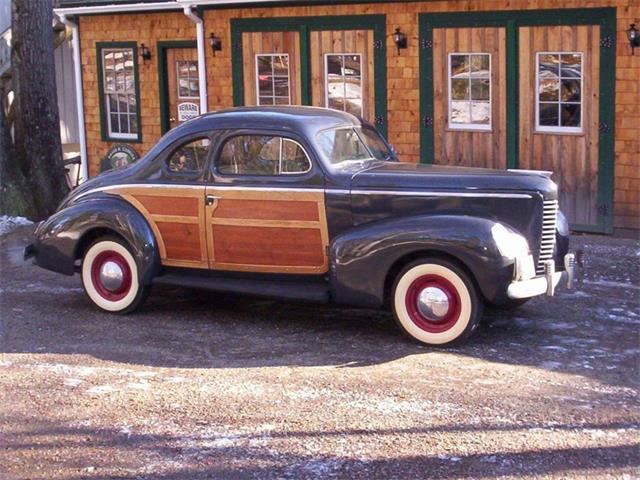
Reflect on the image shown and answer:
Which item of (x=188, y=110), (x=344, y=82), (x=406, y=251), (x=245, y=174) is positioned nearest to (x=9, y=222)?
(x=188, y=110)

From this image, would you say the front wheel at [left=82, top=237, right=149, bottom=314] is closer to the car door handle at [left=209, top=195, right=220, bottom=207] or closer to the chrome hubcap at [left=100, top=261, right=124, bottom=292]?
the chrome hubcap at [left=100, top=261, right=124, bottom=292]

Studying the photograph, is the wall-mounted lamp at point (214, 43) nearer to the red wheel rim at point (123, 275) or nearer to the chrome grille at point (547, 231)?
the red wheel rim at point (123, 275)

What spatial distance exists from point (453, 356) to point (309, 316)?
1739 millimetres

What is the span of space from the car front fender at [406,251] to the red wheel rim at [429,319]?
0.19 meters

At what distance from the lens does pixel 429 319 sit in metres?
7.93

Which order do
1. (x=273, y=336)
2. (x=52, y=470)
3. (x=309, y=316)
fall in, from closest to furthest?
1. (x=52, y=470)
2. (x=273, y=336)
3. (x=309, y=316)

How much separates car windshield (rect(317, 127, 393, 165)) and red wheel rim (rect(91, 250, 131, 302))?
6.68 ft

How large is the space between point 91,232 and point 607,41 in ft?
21.6

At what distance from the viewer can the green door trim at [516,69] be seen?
12.5 m

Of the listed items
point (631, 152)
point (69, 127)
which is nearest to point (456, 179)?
point (631, 152)

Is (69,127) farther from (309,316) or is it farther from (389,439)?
(389,439)

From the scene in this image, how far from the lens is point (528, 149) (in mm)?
13273

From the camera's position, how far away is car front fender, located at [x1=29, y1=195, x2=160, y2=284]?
8.94 meters

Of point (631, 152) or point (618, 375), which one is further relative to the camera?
point (631, 152)
